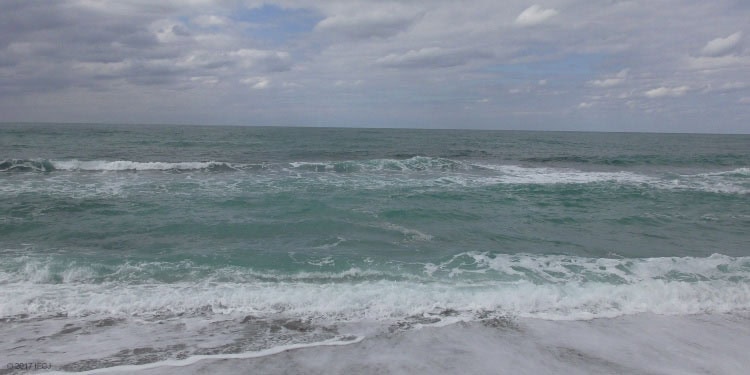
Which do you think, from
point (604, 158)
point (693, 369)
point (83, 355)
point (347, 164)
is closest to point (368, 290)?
point (83, 355)

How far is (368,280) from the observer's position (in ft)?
26.7

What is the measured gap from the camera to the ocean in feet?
17.9

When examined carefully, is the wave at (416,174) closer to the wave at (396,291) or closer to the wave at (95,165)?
the wave at (95,165)

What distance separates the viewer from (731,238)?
1159 cm

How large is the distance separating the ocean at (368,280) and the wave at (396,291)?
43 mm

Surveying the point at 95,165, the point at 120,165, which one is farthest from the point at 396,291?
the point at 95,165

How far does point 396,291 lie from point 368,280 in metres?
0.82

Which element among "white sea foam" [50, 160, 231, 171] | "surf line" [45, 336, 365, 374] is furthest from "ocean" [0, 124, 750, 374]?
"white sea foam" [50, 160, 231, 171]

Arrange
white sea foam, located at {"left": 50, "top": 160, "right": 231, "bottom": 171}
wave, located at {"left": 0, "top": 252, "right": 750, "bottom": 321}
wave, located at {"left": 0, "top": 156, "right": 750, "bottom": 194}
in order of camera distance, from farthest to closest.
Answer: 1. white sea foam, located at {"left": 50, "top": 160, "right": 231, "bottom": 171}
2. wave, located at {"left": 0, "top": 156, "right": 750, "bottom": 194}
3. wave, located at {"left": 0, "top": 252, "right": 750, "bottom": 321}

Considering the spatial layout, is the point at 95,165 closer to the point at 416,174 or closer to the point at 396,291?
the point at 416,174

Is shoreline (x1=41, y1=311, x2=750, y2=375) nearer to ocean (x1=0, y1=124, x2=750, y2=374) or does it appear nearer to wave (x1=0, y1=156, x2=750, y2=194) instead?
ocean (x1=0, y1=124, x2=750, y2=374)

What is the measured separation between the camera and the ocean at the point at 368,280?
545 centimetres

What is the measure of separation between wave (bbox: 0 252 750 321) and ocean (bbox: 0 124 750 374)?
0.04m

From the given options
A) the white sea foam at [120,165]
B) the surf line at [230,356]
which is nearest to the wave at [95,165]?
the white sea foam at [120,165]
